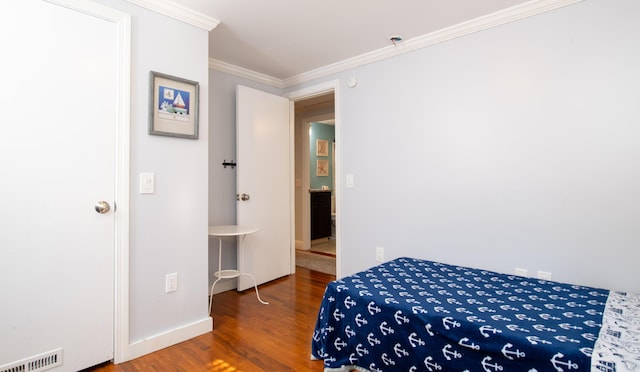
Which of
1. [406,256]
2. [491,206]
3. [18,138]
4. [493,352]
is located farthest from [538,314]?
[18,138]

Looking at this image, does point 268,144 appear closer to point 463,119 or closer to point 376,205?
point 376,205

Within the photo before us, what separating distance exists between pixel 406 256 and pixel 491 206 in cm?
82

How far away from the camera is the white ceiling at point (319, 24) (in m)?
2.13

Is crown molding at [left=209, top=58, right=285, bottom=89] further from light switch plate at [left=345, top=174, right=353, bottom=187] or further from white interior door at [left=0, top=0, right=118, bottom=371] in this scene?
light switch plate at [left=345, top=174, right=353, bottom=187]

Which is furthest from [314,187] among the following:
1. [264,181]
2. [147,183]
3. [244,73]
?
[147,183]

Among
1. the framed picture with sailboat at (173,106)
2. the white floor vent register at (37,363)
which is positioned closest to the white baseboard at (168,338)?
the white floor vent register at (37,363)

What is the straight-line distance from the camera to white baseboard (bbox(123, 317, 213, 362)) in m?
1.99

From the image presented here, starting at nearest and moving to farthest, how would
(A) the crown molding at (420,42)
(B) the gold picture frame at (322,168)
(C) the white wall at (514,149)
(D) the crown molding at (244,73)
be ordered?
(C) the white wall at (514,149) < (A) the crown molding at (420,42) < (D) the crown molding at (244,73) < (B) the gold picture frame at (322,168)

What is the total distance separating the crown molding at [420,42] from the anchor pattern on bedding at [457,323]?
70.4 inches

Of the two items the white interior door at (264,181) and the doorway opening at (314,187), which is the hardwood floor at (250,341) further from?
the doorway opening at (314,187)

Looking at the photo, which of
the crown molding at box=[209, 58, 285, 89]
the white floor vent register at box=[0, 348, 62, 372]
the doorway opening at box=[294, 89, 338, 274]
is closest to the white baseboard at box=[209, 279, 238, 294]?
the doorway opening at box=[294, 89, 338, 274]

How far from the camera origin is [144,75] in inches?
80.4

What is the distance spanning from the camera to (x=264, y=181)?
11.3 ft

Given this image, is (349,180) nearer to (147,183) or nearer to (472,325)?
(147,183)
